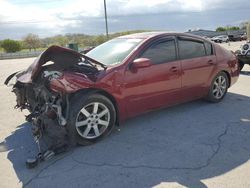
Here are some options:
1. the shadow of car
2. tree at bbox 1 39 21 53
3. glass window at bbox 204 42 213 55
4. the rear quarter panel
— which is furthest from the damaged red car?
Result: tree at bbox 1 39 21 53

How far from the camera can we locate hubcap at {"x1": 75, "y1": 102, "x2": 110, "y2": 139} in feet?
14.8

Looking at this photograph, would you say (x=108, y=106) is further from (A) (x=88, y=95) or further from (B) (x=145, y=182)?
(B) (x=145, y=182)

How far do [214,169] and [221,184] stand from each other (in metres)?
0.33

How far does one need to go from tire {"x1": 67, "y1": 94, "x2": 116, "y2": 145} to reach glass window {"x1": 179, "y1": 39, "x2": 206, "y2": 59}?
1945 millimetres

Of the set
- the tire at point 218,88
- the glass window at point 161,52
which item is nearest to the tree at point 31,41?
the tire at point 218,88

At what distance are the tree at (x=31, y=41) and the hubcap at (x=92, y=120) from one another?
7328cm

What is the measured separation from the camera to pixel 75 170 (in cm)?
383

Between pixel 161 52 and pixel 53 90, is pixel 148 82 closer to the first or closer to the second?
pixel 161 52

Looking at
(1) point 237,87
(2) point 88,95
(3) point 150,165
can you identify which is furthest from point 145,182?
(1) point 237,87

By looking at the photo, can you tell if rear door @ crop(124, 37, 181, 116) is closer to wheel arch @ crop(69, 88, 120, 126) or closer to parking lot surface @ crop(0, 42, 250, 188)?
wheel arch @ crop(69, 88, 120, 126)

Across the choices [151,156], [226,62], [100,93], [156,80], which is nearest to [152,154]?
[151,156]

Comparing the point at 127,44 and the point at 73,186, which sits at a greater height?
the point at 127,44

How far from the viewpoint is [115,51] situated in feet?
18.0

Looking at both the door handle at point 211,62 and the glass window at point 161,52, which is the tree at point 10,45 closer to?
the door handle at point 211,62
